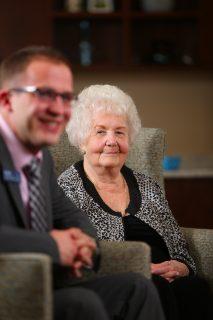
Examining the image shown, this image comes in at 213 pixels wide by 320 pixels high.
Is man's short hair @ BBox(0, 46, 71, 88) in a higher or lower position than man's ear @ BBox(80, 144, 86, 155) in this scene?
higher

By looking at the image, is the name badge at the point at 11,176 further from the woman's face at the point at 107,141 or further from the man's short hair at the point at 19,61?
the woman's face at the point at 107,141

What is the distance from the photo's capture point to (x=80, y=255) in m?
2.22

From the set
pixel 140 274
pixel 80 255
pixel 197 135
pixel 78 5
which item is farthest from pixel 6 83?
pixel 197 135

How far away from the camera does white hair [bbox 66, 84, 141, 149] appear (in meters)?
3.03

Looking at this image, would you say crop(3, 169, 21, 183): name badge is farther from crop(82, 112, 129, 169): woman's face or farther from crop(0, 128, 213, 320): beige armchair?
crop(82, 112, 129, 169): woman's face

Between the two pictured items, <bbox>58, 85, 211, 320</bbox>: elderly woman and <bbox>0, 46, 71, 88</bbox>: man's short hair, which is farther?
<bbox>58, 85, 211, 320</bbox>: elderly woman

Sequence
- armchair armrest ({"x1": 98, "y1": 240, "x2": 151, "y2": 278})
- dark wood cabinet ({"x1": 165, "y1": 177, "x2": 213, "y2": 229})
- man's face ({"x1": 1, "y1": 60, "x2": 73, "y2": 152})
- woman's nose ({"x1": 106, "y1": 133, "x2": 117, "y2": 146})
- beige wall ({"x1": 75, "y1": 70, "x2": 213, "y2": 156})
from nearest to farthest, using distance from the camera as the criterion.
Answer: man's face ({"x1": 1, "y1": 60, "x2": 73, "y2": 152}) → armchair armrest ({"x1": 98, "y1": 240, "x2": 151, "y2": 278}) → woman's nose ({"x1": 106, "y1": 133, "x2": 117, "y2": 146}) → dark wood cabinet ({"x1": 165, "y1": 177, "x2": 213, "y2": 229}) → beige wall ({"x1": 75, "y1": 70, "x2": 213, "y2": 156})

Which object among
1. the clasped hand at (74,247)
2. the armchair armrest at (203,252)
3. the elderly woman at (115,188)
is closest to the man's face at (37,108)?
the clasped hand at (74,247)

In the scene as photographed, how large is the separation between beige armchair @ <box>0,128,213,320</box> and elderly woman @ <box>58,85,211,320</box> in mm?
81

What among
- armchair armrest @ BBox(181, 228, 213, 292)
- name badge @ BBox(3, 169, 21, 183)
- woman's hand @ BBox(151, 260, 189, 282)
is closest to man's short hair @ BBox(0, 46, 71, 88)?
name badge @ BBox(3, 169, 21, 183)

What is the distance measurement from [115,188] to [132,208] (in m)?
0.10

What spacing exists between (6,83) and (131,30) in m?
3.07

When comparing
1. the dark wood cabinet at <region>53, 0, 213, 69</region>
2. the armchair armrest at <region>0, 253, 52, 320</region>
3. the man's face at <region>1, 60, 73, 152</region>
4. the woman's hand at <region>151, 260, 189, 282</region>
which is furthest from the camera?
the dark wood cabinet at <region>53, 0, 213, 69</region>

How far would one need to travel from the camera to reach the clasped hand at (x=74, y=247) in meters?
2.14
